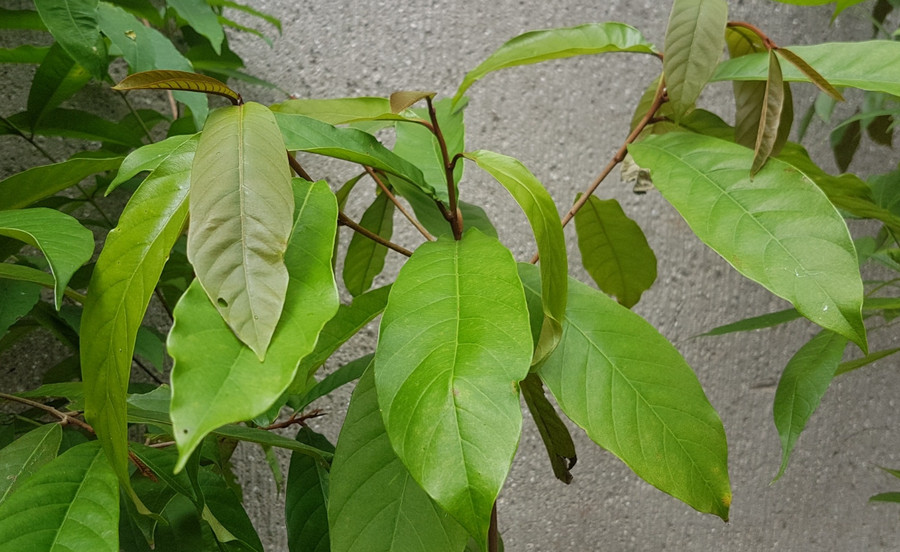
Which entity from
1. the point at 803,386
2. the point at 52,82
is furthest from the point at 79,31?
the point at 803,386

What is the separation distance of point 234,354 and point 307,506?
12.4 inches

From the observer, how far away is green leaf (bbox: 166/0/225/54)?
677mm

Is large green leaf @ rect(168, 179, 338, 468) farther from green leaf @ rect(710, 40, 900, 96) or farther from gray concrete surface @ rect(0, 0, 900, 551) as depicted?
gray concrete surface @ rect(0, 0, 900, 551)

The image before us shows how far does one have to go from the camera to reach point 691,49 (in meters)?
0.44

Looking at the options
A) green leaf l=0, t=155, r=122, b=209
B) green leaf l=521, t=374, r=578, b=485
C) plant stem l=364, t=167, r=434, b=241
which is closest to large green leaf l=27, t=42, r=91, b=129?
green leaf l=0, t=155, r=122, b=209

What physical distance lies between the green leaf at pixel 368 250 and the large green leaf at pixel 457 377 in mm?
334

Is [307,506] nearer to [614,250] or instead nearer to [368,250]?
[368,250]

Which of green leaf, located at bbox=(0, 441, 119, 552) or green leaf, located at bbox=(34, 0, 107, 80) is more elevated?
green leaf, located at bbox=(34, 0, 107, 80)

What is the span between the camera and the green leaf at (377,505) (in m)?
0.36

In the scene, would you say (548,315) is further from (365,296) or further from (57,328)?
(57,328)

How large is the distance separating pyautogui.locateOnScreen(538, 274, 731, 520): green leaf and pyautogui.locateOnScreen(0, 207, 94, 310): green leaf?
0.85 ft

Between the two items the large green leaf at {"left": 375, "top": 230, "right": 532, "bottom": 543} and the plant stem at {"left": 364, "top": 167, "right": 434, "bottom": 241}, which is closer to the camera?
the large green leaf at {"left": 375, "top": 230, "right": 532, "bottom": 543}

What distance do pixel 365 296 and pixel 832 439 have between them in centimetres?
93

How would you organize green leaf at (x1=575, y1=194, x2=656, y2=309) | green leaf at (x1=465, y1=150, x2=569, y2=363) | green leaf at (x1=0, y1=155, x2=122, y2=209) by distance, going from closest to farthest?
green leaf at (x1=465, y1=150, x2=569, y2=363), green leaf at (x1=0, y1=155, x2=122, y2=209), green leaf at (x1=575, y1=194, x2=656, y2=309)
